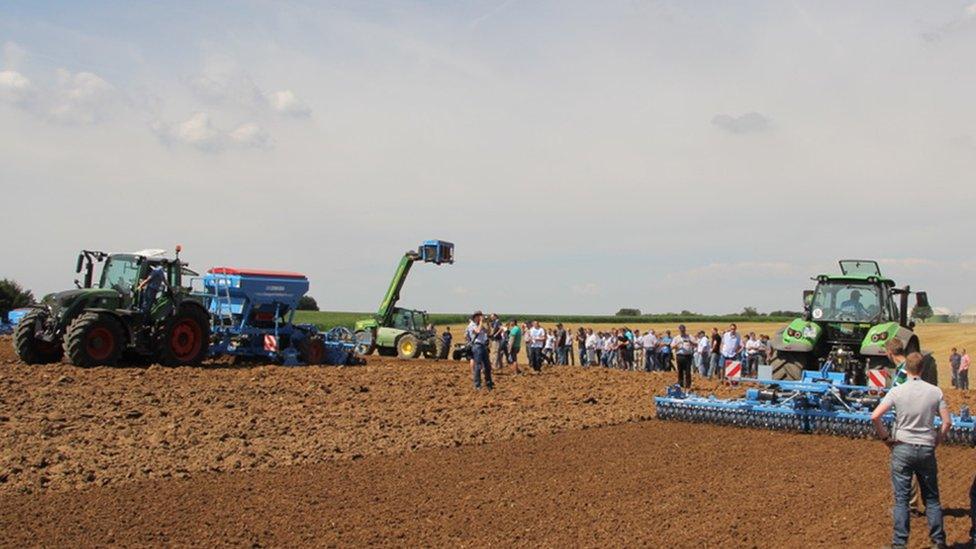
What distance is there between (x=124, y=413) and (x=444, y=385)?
6.65 m

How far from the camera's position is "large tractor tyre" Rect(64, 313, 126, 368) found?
17.0m

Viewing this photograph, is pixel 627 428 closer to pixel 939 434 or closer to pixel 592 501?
pixel 592 501

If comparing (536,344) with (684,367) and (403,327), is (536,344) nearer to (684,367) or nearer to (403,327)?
(403,327)

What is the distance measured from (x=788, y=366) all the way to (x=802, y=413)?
2.08m

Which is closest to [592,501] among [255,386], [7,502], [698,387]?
[7,502]

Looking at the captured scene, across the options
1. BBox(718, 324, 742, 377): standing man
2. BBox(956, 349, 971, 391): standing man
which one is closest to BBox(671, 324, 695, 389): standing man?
BBox(718, 324, 742, 377): standing man

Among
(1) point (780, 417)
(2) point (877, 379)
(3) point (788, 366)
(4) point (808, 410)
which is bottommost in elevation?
(1) point (780, 417)

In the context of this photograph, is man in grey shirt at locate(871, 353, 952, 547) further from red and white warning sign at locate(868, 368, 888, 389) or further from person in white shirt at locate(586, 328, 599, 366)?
person in white shirt at locate(586, 328, 599, 366)

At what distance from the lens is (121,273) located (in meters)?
18.9

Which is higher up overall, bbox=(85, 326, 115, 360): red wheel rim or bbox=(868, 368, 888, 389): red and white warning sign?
bbox=(85, 326, 115, 360): red wheel rim

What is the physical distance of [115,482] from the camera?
27.3 feet

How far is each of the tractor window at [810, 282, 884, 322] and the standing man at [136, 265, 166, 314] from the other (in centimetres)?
1198

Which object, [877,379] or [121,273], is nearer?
[877,379]

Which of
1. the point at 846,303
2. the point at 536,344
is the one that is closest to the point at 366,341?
the point at 536,344
